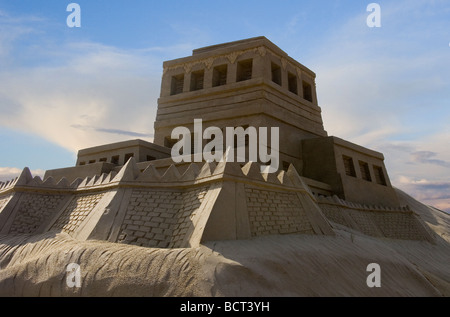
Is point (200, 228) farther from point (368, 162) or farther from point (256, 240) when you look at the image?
point (368, 162)

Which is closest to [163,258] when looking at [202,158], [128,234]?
[128,234]

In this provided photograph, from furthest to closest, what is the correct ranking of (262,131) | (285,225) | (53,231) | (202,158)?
1. (262,131)
2. (202,158)
3. (53,231)
4. (285,225)

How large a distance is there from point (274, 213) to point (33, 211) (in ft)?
22.9

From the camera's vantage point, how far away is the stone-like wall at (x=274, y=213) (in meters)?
6.22

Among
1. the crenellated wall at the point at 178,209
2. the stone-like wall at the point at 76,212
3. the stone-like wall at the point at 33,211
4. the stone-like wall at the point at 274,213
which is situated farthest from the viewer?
the stone-like wall at the point at 33,211

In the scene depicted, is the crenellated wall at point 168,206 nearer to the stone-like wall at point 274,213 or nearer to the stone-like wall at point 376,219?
the stone-like wall at point 274,213

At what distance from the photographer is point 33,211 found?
8.43 metres

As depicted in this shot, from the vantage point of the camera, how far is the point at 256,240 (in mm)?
5723

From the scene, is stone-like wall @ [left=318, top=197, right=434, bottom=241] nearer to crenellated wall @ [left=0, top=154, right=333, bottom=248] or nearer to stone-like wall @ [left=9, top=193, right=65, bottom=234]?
crenellated wall @ [left=0, top=154, right=333, bottom=248]

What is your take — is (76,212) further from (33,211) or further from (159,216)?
(159,216)

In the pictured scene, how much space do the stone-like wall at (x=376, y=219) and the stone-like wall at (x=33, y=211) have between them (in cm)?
A: 940

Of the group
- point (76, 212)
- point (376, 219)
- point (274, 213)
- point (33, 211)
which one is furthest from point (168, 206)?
point (376, 219)

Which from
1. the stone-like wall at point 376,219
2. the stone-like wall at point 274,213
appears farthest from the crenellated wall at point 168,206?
the stone-like wall at point 376,219
